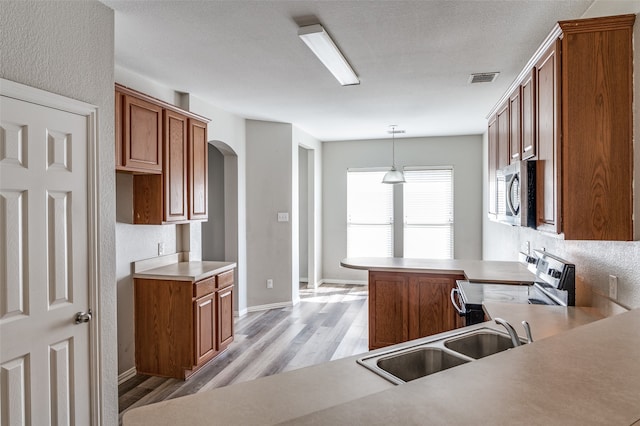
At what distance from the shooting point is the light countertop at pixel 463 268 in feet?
10.2

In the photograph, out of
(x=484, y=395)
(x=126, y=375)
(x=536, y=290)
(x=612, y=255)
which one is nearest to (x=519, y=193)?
(x=612, y=255)

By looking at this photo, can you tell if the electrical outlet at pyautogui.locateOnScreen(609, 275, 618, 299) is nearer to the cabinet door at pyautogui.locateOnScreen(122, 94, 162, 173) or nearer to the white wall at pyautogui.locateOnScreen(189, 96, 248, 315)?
the cabinet door at pyautogui.locateOnScreen(122, 94, 162, 173)

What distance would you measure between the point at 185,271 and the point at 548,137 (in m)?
2.90

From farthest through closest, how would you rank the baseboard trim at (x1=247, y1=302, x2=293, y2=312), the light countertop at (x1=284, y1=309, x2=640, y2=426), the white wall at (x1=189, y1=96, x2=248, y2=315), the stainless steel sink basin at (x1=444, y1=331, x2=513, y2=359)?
the baseboard trim at (x1=247, y1=302, x2=293, y2=312) → the white wall at (x1=189, y1=96, x2=248, y2=315) → the stainless steel sink basin at (x1=444, y1=331, x2=513, y2=359) → the light countertop at (x1=284, y1=309, x2=640, y2=426)

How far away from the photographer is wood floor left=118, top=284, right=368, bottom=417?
10.0 ft

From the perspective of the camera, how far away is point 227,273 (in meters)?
3.79

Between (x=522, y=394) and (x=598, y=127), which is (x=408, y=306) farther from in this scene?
(x=522, y=394)

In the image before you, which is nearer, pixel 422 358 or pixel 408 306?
pixel 422 358

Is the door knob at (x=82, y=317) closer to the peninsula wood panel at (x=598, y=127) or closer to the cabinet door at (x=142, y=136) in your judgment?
the cabinet door at (x=142, y=136)

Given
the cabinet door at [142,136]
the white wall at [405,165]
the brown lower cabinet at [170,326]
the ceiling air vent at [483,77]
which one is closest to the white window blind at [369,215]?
the white wall at [405,165]

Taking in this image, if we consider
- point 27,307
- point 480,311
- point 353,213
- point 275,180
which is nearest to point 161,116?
point 27,307

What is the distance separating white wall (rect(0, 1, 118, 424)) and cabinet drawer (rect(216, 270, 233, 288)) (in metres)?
1.31

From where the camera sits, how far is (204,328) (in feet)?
11.0

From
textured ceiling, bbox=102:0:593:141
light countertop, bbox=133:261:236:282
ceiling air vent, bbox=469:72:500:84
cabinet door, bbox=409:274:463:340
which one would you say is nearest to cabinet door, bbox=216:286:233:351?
light countertop, bbox=133:261:236:282
